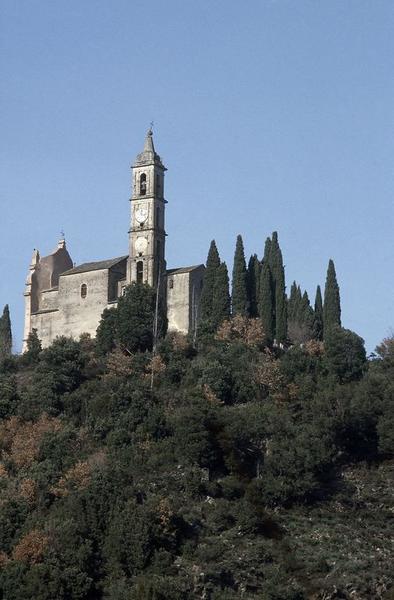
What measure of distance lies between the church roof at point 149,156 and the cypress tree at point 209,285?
663 centimetres

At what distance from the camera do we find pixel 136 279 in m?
73.7

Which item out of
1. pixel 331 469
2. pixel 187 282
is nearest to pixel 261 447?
pixel 331 469

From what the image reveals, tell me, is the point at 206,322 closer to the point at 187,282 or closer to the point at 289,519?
the point at 187,282

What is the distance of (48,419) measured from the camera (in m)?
62.0

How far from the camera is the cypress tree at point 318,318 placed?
71812 mm

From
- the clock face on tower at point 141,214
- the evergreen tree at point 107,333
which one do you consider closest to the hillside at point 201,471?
the evergreen tree at point 107,333

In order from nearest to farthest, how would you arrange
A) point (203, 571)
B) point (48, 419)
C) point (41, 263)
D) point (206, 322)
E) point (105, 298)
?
point (203, 571), point (48, 419), point (206, 322), point (105, 298), point (41, 263)

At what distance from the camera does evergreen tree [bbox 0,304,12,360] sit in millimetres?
79812

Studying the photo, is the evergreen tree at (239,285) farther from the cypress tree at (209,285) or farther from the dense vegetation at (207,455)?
the cypress tree at (209,285)

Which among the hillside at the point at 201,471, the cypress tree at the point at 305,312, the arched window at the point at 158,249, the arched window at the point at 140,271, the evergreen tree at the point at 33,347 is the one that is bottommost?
the hillside at the point at 201,471

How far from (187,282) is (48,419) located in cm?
1340

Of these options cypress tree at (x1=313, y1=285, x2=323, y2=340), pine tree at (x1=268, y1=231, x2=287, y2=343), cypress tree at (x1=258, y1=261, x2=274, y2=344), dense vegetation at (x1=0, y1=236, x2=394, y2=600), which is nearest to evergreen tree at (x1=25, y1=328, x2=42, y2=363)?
dense vegetation at (x1=0, y1=236, x2=394, y2=600)

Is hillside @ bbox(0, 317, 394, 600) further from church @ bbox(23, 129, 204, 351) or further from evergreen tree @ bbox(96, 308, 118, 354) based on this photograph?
church @ bbox(23, 129, 204, 351)

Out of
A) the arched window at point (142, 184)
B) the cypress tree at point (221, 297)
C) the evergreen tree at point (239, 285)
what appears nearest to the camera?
the cypress tree at point (221, 297)
